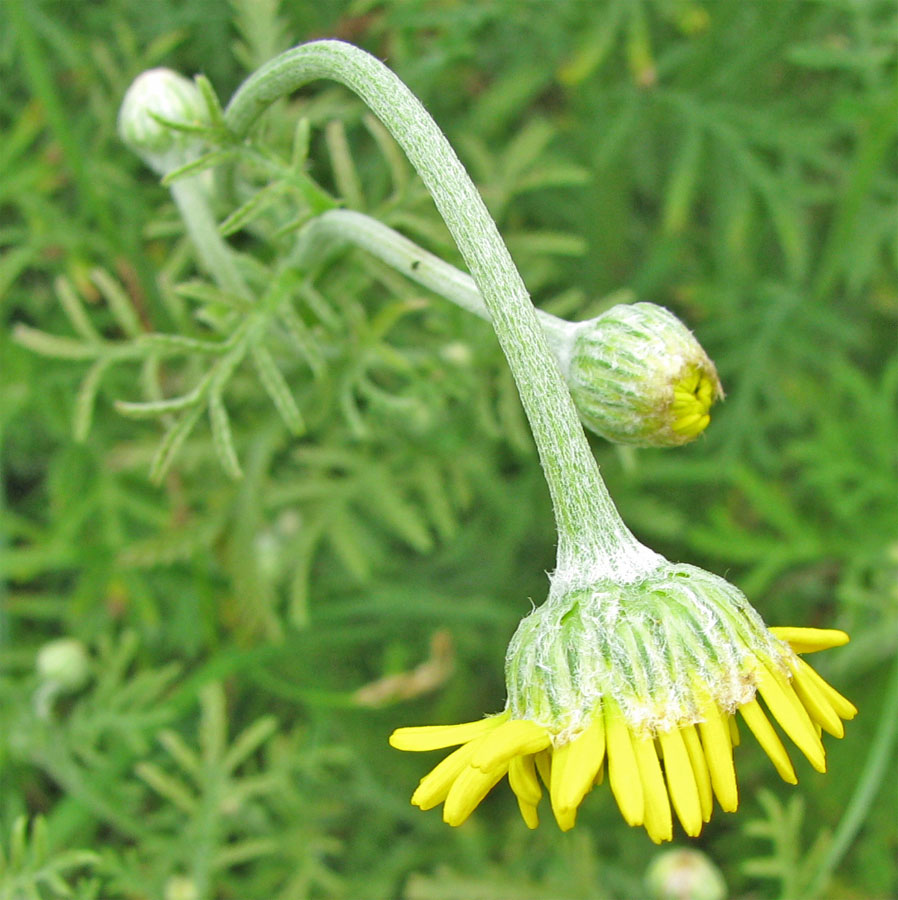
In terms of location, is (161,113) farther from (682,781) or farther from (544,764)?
(682,781)

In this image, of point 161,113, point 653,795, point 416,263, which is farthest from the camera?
point 161,113

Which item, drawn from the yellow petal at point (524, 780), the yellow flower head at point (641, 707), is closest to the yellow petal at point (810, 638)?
the yellow flower head at point (641, 707)

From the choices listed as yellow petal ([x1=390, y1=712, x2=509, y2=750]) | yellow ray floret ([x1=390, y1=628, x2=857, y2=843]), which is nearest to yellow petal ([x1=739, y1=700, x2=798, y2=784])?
yellow ray floret ([x1=390, y1=628, x2=857, y2=843])

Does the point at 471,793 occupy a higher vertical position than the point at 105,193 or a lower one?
lower

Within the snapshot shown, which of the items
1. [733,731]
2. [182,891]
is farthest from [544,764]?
[182,891]

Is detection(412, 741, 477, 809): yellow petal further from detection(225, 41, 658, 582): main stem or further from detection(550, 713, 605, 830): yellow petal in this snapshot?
detection(225, 41, 658, 582): main stem

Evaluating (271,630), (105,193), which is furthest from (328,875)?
(105,193)

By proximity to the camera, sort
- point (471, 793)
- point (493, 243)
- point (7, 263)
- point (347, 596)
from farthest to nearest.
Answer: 1. point (347, 596)
2. point (7, 263)
3. point (493, 243)
4. point (471, 793)

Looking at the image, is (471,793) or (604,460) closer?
(471,793)

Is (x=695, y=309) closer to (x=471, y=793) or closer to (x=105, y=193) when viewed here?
(x=105, y=193)
